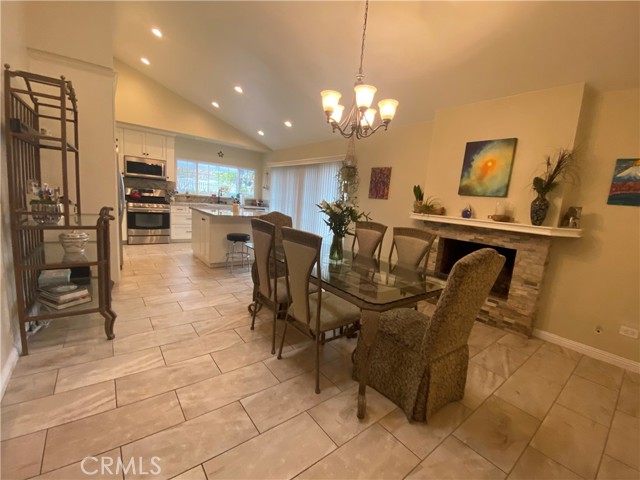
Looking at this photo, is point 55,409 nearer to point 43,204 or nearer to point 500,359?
point 43,204

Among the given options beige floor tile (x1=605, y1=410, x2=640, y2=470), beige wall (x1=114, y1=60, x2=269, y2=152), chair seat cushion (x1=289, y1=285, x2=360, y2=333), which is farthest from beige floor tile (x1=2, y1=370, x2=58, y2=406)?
beige wall (x1=114, y1=60, x2=269, y2=152)

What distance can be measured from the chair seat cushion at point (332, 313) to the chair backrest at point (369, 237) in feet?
3.19

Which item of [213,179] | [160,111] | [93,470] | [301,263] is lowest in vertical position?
[93,470]

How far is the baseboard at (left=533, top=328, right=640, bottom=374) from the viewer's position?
2.54 m

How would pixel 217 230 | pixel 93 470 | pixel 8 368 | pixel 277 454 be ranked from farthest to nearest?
pixel 217 230
pixel 8 368
pixel 277 454
pixel 93 470

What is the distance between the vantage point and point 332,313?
6.78ft

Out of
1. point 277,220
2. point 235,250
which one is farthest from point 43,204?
point 235,250

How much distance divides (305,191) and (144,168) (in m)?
3.51

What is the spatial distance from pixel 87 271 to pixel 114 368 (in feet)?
3.75

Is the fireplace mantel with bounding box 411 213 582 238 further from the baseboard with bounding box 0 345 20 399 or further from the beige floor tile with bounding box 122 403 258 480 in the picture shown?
the baseboard with bounding box 0 345 20 399

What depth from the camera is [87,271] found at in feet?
8.57

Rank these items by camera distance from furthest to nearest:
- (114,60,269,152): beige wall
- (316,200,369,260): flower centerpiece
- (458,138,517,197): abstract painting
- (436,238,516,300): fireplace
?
1. (114,60,269,152): beige wall
2. (436,238,516,300): fireplace
3. (458,138,517,197): abstract painting
4. (316,200,369,260): flower centerpiece

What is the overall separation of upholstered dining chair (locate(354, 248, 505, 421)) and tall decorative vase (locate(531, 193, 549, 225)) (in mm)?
1589

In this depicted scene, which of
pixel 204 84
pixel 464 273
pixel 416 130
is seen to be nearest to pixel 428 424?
pixel 464 273
